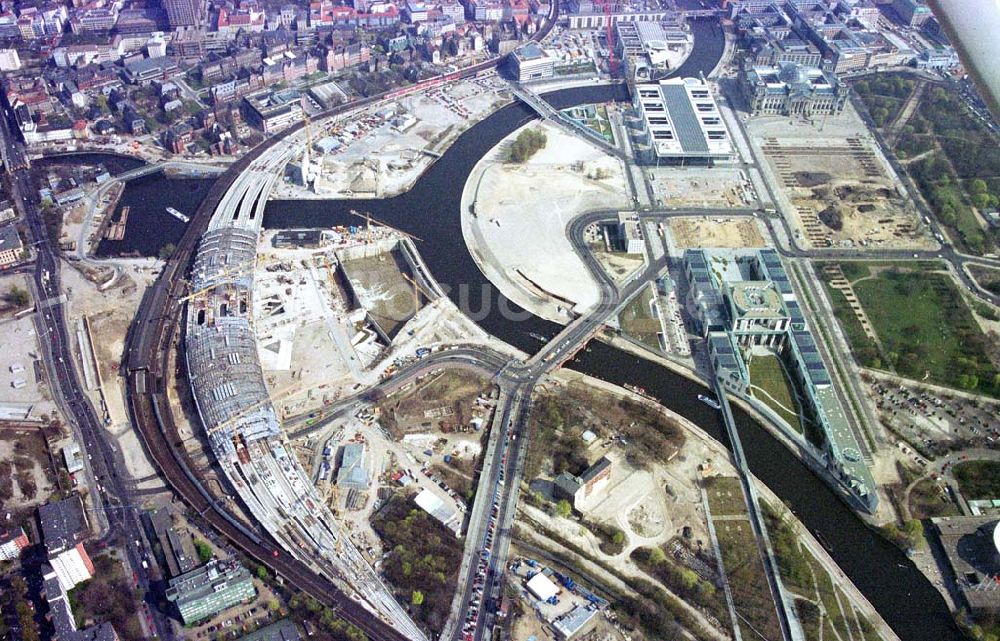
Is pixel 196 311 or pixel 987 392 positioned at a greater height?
pixel 196 311

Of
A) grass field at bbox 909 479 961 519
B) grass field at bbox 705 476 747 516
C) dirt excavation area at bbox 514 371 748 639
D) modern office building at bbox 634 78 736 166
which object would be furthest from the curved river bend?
modern office building at bbox 634 78 736 166

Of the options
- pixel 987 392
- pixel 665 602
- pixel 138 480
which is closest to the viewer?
pixel 665 602

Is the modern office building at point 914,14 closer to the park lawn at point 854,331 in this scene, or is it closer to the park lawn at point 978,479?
the park lawn at point 854,331

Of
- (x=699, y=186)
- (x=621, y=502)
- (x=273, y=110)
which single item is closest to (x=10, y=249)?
(x=273, y=110)

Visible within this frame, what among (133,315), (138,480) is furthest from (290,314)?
(138,480)

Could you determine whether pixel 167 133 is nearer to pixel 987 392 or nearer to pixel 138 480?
pixel 138 480

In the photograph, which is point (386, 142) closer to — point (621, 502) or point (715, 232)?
point (715, 232)

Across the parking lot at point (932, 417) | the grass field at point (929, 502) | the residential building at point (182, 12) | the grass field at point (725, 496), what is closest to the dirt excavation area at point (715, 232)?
the parking lot at point (932, 417)
